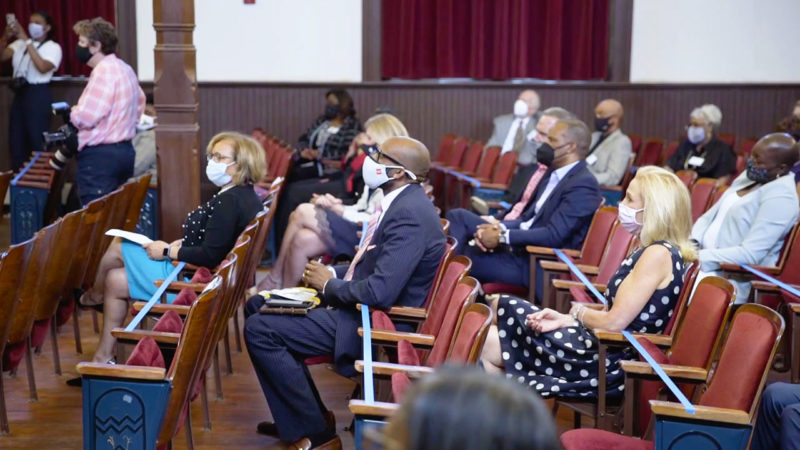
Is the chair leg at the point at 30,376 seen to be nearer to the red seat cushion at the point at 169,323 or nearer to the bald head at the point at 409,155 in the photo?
the red seat cushion at the point at 169,323

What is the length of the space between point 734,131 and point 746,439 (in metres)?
8.57

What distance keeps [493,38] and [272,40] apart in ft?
7.27

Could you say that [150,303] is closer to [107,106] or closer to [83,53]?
[107,106]

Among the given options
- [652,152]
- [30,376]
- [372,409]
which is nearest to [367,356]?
[372,409]

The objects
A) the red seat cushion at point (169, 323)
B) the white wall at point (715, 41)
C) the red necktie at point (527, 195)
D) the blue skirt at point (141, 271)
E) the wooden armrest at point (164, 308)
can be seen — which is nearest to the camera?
the red seat cushion at point (169, 323)

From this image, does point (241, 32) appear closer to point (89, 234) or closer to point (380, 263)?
point (89, 234)

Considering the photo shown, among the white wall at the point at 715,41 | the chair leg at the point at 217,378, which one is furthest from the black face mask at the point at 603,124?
the chair leg at the point at 217,378

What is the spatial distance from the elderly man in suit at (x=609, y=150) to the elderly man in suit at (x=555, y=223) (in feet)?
6.45

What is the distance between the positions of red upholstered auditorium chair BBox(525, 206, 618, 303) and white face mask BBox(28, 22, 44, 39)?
19.2ft

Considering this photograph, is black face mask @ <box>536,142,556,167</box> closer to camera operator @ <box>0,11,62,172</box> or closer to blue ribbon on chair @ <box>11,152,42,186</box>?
blue ribbon on chair @ <box>11,152,42,186</box>

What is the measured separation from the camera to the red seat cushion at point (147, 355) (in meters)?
2.84

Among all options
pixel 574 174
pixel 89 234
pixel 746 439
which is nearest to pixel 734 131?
pixel 574 174

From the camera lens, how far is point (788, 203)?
434 cm

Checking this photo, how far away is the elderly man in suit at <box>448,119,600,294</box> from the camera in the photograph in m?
4.86
